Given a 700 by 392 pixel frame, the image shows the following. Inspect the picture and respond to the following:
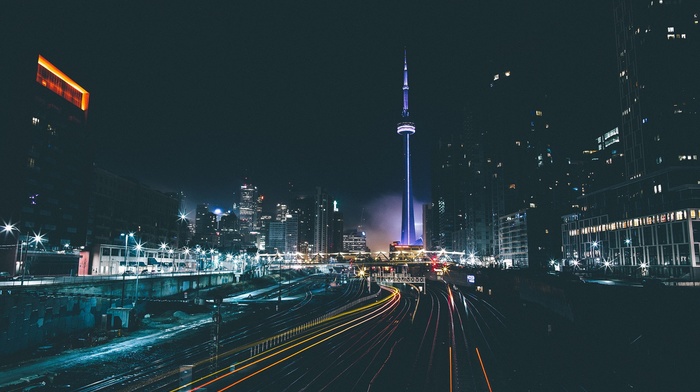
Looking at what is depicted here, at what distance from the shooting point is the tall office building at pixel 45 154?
94.3 metres

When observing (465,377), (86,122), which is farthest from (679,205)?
(86,122)

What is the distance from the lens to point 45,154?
335ft

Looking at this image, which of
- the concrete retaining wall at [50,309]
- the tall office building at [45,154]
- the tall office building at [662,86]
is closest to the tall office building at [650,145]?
the tall office building at [662,86]

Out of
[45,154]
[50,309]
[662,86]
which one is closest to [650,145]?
[662,86]

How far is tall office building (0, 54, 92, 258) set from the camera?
94.3m

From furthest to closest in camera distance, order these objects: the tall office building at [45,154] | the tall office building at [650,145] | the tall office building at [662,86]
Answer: the tall office building at [662,86], the tall office building at [650,145], the tall office building at [45,154]

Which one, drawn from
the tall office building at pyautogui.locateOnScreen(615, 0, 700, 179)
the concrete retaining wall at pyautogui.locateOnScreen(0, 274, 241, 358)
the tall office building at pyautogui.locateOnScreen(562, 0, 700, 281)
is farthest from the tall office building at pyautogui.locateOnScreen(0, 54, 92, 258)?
the tall office building at pyautogui.locateOnScreen(615, 0, 700, 179)

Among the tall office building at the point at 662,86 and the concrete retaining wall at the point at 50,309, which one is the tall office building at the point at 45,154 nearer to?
the concrete retaining wall at the point at 50,309

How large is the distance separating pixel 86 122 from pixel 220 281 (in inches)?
2455

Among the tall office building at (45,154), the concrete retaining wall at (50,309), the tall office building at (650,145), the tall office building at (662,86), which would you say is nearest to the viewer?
the concrete retaining wall at (50,309)

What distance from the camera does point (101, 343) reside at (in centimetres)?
5356

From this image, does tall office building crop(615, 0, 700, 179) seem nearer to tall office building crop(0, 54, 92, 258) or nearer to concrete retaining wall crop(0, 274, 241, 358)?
concrete retaining wall crop(0, 274, 241, 358)

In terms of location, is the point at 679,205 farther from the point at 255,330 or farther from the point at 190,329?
the point at 190,329

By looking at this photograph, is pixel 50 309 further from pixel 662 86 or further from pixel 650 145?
pixel 662 86
